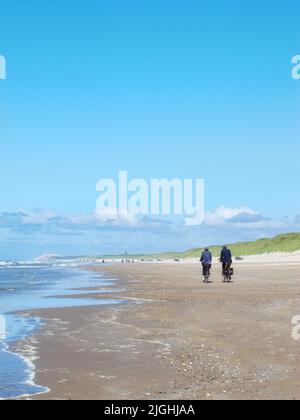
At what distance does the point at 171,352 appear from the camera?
1328 centimetres

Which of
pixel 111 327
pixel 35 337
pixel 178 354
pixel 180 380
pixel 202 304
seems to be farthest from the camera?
pixel 202 304

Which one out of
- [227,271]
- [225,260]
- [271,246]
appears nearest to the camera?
[227,271]

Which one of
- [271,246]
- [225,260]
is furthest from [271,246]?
[225,260]

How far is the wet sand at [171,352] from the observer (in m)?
9.73

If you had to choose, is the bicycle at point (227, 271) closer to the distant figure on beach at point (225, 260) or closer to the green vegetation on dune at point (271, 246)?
the distant figure on beach at point (225, 260)

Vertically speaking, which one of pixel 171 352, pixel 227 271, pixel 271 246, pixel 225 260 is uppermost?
pixel 271 246

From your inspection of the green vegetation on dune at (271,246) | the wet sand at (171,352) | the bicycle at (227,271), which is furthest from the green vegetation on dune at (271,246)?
the wet sand at (171,352)

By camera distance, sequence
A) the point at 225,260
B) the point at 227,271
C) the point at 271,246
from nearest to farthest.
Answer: the point at 227,271 → the point at 225,260 → the point at 271,246

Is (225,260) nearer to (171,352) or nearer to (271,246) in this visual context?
(171,352)

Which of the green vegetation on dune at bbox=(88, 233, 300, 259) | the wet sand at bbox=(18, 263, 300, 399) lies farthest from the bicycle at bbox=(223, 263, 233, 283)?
the green vegetation on dune at bbox=(88, 233, 300, 259)

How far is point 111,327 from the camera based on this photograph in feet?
58.7
